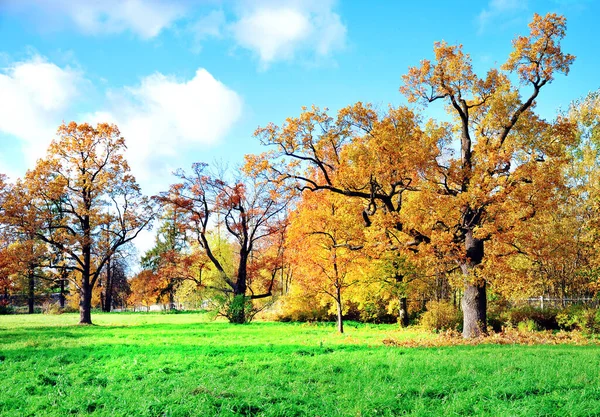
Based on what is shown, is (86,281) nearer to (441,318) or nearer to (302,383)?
(441,318)

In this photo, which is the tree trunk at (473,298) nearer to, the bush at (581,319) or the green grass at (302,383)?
the green grass at (302,383)

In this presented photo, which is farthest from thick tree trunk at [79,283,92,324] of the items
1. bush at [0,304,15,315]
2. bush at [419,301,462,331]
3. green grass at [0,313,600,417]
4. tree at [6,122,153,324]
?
bush at [0,304,15,315]

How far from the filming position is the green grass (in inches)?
280

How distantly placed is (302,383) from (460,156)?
1426cm

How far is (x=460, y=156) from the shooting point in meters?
19.8

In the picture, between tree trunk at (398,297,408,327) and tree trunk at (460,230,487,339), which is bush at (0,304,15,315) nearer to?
tree trunk at (398,297,408,327)

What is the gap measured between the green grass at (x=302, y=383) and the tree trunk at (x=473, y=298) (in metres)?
4.78

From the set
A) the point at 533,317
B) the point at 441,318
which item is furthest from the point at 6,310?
the point at 533,317

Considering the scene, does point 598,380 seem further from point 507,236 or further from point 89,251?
point 89,251

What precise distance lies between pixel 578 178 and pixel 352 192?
55.4ft

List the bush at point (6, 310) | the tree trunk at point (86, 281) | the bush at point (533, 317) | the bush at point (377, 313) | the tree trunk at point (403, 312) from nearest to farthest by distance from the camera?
the bush at point (533, 317)
the tree trunk at point (403, 312)
the bush at point (377, 313)
the tree trunk at point (86, 281)
the bush at point (6, 310)

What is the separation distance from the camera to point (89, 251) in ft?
96.9

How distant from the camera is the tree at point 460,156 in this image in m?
16.8

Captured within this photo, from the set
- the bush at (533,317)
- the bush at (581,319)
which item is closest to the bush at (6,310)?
the bush at (533,317)
